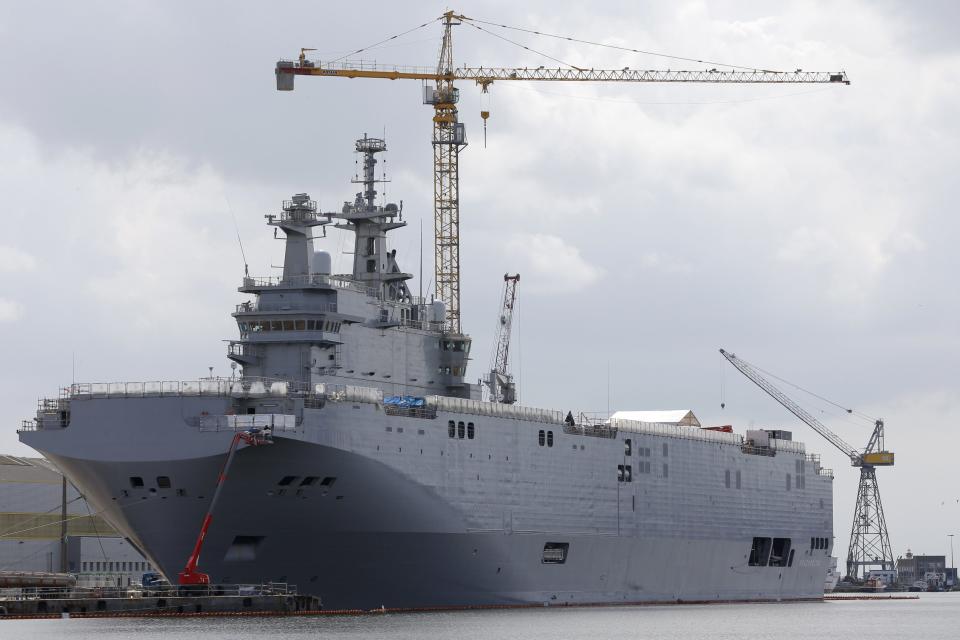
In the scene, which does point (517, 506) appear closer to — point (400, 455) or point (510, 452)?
point (510, 452)

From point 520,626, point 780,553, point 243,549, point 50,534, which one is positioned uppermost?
point 50,534

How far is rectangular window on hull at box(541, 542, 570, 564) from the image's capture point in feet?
253

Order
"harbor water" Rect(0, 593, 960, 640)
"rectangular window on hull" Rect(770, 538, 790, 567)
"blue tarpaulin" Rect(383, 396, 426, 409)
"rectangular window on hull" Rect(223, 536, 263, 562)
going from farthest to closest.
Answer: "rectangular window on hull" Rect(770, 538, 790, 567)
"blue tarpaulin" Rect(383, 396, 426, 409)
"rectangular window on hull" Rect(223, 536, 263, 562)
"harbor water" Rect(0, 593, 960, 640)

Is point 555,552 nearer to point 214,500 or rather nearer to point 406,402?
point 406,402

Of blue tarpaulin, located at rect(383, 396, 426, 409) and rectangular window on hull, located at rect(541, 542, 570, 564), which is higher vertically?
blue tarpaulin, located at rect(383, 396, 426, 409)

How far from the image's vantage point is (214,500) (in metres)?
64.2

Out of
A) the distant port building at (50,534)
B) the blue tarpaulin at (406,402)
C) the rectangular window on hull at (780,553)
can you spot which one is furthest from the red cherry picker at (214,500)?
the rectangular window on hull at (780,553)

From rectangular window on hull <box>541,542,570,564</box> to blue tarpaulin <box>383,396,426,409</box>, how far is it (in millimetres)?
10451

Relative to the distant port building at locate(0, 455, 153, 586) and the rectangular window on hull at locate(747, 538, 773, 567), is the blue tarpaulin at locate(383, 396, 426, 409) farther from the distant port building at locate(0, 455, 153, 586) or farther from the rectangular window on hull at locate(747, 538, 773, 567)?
the distant port building at locate(0, 455, 153, 586)

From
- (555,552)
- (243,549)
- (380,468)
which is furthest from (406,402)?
(555,552)

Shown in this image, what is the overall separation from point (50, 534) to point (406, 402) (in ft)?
119

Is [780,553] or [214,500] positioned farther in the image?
[780,553]

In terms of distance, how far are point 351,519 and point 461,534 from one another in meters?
6.03

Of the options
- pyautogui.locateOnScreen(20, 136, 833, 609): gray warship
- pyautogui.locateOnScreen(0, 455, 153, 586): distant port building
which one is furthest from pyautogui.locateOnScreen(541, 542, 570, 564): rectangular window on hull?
pyautogui.locateOnScreen(0, 455, 153, 586): distant port building
